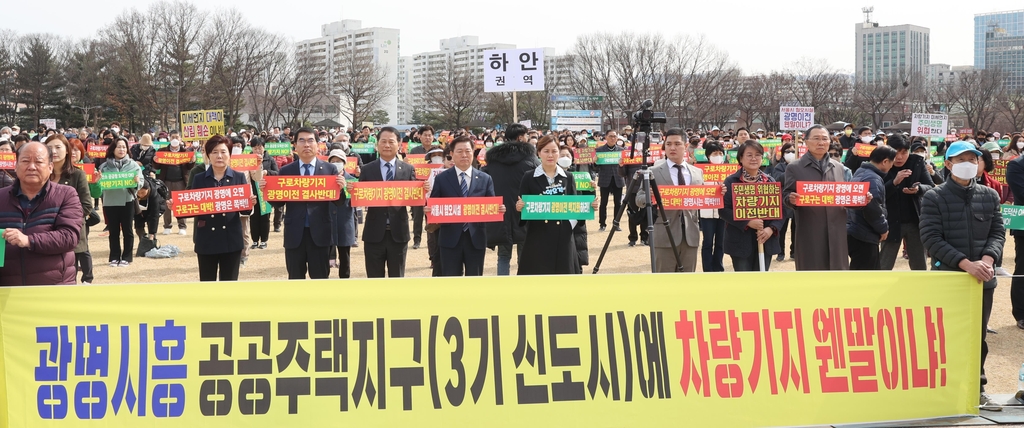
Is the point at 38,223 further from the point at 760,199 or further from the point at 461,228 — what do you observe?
the point at 760,199

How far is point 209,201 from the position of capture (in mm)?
7809

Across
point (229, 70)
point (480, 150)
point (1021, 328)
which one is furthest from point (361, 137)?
point (229, 70)

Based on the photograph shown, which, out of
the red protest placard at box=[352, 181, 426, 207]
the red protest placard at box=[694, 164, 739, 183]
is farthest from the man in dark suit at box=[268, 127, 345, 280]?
the red protest placard at box=[694, 164, 739, 183]

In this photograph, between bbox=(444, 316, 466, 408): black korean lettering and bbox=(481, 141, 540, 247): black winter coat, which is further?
bbox=(481, 141, 540, 247): black winter coat

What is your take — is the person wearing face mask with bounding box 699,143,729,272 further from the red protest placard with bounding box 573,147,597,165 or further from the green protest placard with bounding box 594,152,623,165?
the red protest placard with bounding box 573,147,597,165

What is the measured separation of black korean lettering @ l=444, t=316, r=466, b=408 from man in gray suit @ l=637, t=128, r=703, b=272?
154 inches

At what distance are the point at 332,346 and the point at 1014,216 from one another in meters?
6.60

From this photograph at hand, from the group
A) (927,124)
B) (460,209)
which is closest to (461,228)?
(460,209)

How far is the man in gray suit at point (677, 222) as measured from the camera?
868 cm

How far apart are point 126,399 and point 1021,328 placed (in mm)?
7929

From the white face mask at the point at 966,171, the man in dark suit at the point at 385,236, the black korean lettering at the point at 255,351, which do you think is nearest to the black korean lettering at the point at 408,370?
the black korean lettering at the point at 255,351

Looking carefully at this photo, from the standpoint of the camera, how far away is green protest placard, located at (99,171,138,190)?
11.6m

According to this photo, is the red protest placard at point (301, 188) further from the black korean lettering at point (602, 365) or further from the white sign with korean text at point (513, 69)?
the white sign with korean text at point (513, 69)

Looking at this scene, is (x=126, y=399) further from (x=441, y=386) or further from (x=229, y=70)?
(x=229, y=70)
